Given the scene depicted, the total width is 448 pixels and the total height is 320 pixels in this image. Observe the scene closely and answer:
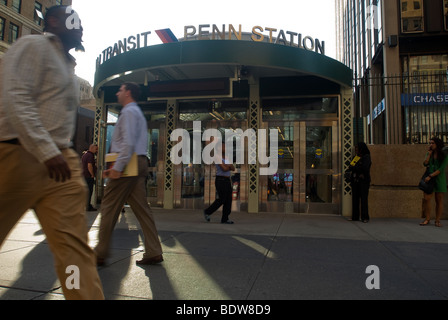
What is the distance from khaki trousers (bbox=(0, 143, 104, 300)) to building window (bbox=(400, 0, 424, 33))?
669 inches

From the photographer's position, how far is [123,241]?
470 centimetres

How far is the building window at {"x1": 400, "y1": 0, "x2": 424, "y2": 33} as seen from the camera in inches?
575

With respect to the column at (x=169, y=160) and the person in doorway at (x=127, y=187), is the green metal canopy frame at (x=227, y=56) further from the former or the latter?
the person in doorway at (x=127, y=187)

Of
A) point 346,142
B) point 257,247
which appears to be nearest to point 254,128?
point 346,142

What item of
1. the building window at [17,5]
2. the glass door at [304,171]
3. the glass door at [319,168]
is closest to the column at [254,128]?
the glass door at [304,171]

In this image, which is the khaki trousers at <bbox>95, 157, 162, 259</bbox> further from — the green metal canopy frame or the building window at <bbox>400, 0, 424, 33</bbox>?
the building window at <bbox>400, 0, 424, 33</bbox>

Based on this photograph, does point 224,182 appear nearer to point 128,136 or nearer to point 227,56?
point 227,56

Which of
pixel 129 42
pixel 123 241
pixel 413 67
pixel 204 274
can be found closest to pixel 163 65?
pixel 129 42

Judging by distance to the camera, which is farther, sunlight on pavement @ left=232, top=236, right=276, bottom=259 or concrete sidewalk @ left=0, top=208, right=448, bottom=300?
sunlight on pavement @ left=232, top=236, right=276, bottom=259

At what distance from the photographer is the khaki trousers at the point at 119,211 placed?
3.39 meters

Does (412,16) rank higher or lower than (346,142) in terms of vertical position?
higher

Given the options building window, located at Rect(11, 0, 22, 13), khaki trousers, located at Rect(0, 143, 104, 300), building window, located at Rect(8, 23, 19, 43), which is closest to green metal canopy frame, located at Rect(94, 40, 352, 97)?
khaki trousers, located at Rect(0, 143, 104, 300)

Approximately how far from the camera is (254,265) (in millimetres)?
3520

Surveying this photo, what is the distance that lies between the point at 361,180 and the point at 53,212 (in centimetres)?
663
